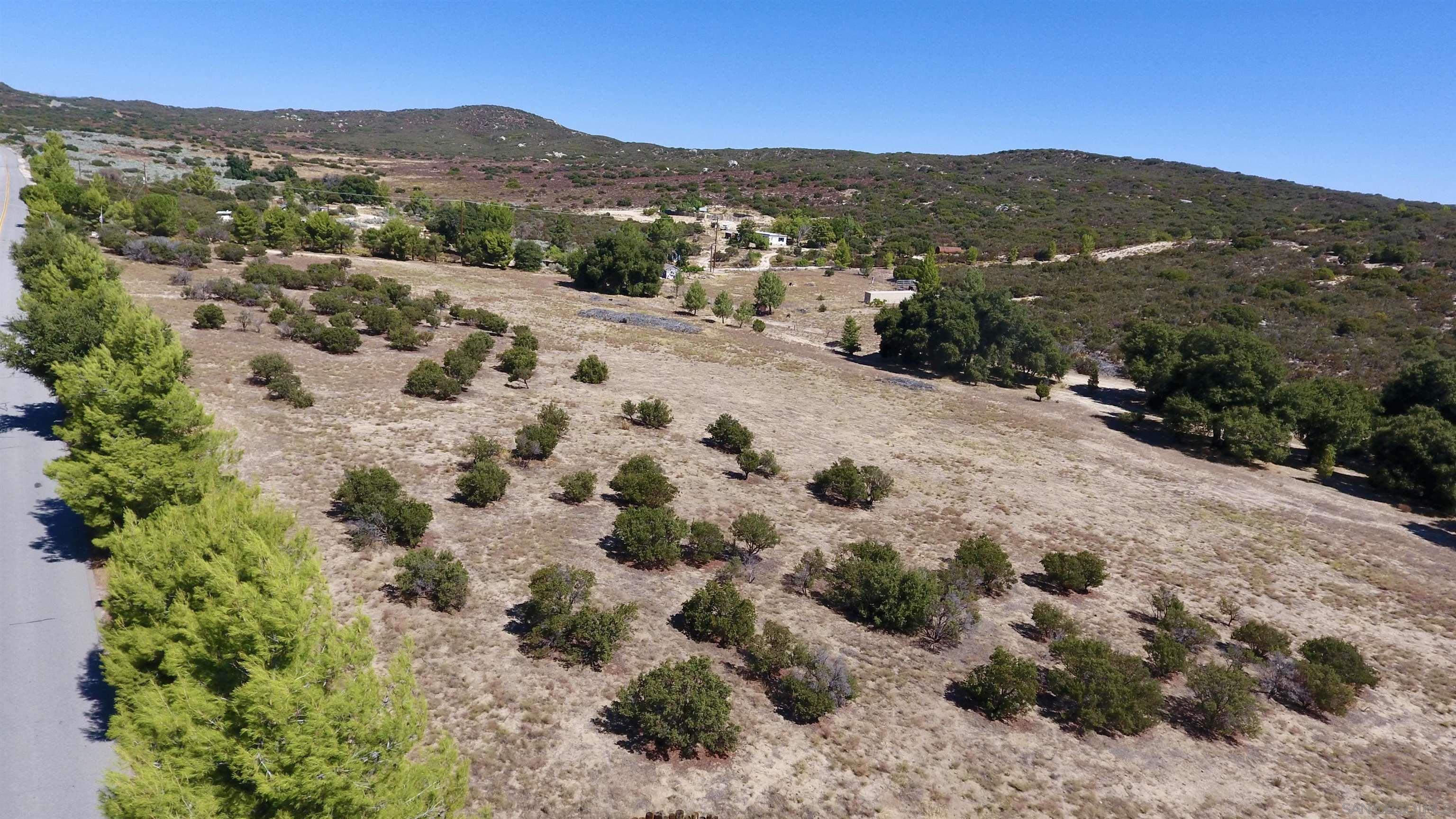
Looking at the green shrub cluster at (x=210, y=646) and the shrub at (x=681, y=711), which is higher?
Result: the green shrub cluster at (x=210, y=646)

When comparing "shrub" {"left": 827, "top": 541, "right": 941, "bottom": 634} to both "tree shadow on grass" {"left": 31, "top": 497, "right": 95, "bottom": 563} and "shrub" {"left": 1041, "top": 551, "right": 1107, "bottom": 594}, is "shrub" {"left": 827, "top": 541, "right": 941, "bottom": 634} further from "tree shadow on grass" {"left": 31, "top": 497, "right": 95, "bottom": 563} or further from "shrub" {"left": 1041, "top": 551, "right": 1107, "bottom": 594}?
"tree shadow on grass" {"left": 31, "top": 497, "right": 95, "bottom": 563}

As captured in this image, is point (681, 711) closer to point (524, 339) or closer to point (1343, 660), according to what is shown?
point (1343, 660)

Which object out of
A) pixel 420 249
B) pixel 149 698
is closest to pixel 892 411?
pixel 149 698

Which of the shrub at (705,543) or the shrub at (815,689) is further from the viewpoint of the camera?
the shrub at (705,543)

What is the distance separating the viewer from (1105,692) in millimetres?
14117

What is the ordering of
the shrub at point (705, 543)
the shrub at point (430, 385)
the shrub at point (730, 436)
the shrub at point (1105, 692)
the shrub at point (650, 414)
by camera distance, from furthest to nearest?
the shrub at point (430, 385), the shrub at point (650, 414), the shrub at point (730, 436), the shrub at point (705, 543), the shrub at point (1105, 692)

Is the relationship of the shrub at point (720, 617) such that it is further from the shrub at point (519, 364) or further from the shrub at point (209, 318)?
the shrub at point (209, 318)

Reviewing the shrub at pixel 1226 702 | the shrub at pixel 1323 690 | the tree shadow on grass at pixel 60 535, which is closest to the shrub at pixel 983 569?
the shrub at pixel 1226 702

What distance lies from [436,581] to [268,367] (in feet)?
59.7

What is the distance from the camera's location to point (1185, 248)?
87.6 metres

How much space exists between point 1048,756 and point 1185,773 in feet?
8.84

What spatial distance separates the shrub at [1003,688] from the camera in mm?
14023

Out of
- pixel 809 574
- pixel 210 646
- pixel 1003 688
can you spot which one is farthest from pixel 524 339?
pixel 1003 688

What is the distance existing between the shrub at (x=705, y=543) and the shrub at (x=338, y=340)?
24.3 meters
